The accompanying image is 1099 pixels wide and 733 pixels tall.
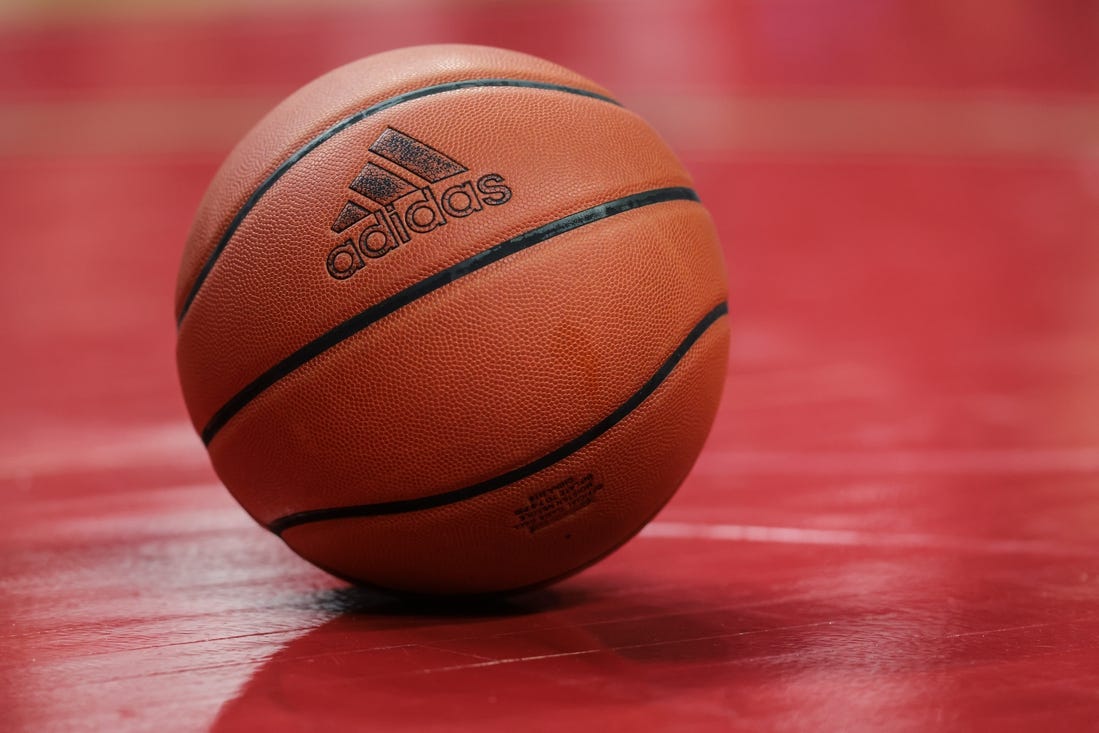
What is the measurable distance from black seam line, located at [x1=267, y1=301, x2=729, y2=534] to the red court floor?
0.64 ft

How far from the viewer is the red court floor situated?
1.78 m

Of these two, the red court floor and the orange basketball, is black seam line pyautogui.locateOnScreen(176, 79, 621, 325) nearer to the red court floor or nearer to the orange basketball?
the orange basketball

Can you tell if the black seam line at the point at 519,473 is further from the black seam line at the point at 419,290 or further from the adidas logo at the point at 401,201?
the adidas logo at the point at 401,201

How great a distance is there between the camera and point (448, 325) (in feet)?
6.03

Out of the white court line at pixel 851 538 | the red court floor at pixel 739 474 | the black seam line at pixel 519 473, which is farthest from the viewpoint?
the white court line at pixel 851 538

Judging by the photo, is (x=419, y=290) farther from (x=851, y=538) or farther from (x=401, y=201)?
(x=851, y=538)

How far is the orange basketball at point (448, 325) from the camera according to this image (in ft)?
6.07

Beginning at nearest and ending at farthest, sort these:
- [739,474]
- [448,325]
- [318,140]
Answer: [448,325], [318,140], [739,474]

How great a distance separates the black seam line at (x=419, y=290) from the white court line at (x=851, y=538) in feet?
2.97

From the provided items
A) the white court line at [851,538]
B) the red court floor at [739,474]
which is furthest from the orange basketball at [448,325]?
the white court line at [851,538]

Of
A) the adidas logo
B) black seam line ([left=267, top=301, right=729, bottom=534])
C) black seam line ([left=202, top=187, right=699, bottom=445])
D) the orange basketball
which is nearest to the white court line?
the orange basketball

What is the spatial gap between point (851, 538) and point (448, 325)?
44.5 inches

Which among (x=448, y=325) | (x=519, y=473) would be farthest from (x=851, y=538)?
(x=448, y=325)

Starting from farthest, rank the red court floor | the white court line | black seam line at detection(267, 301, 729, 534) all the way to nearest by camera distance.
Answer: the white court line < black seam line at detection(267, 301, 729, 534) < the red court floor
